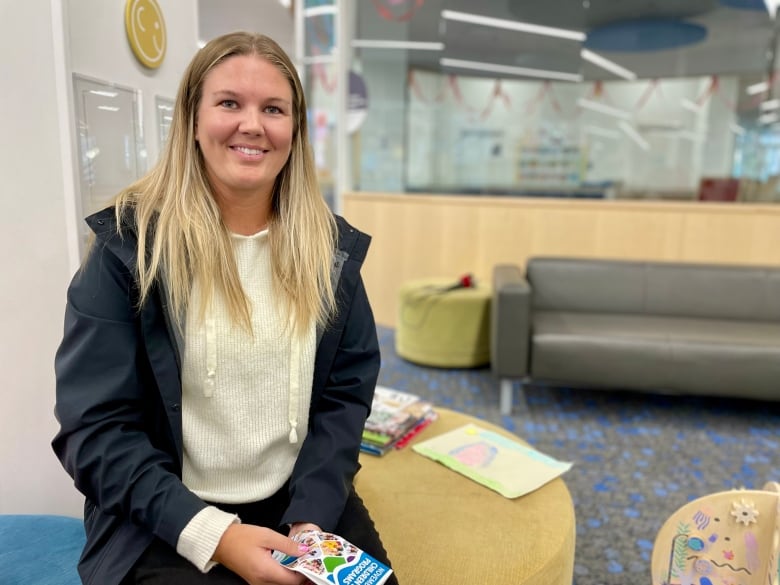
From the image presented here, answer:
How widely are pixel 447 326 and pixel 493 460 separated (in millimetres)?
1838

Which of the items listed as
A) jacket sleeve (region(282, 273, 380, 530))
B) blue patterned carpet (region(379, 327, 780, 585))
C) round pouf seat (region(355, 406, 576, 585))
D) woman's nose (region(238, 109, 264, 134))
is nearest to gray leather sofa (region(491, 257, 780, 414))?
blue patterned carpet (region(379, 327, 780, 585))

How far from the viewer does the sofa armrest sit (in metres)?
2.75

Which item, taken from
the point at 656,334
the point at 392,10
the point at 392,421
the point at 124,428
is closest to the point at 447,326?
the point at 656,334

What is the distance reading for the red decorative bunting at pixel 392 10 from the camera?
4.62 meters

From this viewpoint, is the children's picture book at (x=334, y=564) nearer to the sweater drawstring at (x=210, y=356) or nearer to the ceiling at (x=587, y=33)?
the sweater drawstring at (x=210, y=356)

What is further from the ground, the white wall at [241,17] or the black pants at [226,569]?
the white wall at [241,17]

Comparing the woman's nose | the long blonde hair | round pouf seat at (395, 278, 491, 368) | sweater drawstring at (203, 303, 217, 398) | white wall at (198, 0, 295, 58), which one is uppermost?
white wall at (198, 0, 295, 58)

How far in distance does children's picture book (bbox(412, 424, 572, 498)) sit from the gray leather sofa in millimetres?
1047

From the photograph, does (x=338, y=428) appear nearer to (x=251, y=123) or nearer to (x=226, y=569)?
(x=226, y=569)

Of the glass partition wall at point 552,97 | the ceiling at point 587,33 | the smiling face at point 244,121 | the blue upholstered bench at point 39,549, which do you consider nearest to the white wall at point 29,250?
the blue upholstered bench at point 39,549

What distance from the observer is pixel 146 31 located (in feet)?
4.91

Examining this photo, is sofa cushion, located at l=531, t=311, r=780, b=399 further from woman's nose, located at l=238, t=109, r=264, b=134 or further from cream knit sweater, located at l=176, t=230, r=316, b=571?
woman's nose, located at l=238, t=109, r=264, b=134

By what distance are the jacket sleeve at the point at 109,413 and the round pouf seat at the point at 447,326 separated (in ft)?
8.29

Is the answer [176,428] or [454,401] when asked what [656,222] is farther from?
[176,428]
